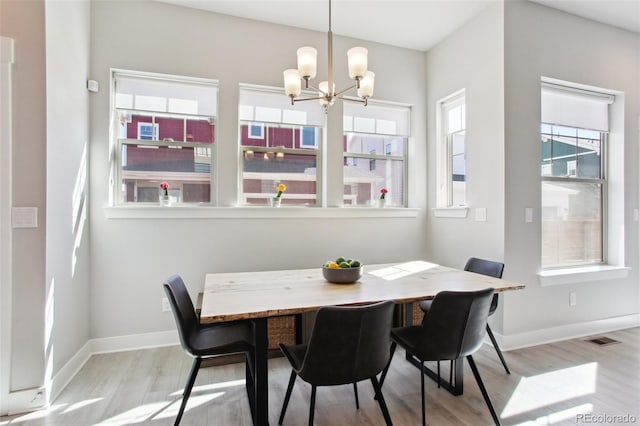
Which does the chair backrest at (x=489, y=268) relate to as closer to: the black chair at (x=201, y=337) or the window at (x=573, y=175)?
the window at (x=573, y=175)

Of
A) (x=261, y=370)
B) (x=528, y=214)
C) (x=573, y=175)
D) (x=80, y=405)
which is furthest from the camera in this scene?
(x=573, y=175)

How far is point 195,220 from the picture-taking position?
2.94 meters

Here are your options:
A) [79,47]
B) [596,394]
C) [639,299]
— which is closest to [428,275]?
[596,394]

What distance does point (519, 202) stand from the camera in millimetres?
2861

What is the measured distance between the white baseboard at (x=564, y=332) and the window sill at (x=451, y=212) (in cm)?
114

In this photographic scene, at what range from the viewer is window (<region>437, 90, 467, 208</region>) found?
3420 mm

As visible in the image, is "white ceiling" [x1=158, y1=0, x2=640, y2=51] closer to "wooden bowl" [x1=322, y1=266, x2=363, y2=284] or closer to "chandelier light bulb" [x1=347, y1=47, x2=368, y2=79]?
"chandelier light bulb" [x1=347, y1=47, x2=368, y2=79]

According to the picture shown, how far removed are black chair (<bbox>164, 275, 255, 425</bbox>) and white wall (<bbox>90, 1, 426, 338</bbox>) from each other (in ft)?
3.39

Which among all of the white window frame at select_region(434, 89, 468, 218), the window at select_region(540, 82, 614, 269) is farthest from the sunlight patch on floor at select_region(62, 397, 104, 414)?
the window at select_region(540, 82, 614, 269)

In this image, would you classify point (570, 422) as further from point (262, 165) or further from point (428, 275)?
point (262, 165)

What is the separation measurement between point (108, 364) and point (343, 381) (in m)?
2.09

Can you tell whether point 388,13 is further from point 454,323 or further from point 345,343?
point 345,343

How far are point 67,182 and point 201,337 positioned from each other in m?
1.47

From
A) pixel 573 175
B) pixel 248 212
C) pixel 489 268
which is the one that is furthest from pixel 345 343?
pixel 573 175
